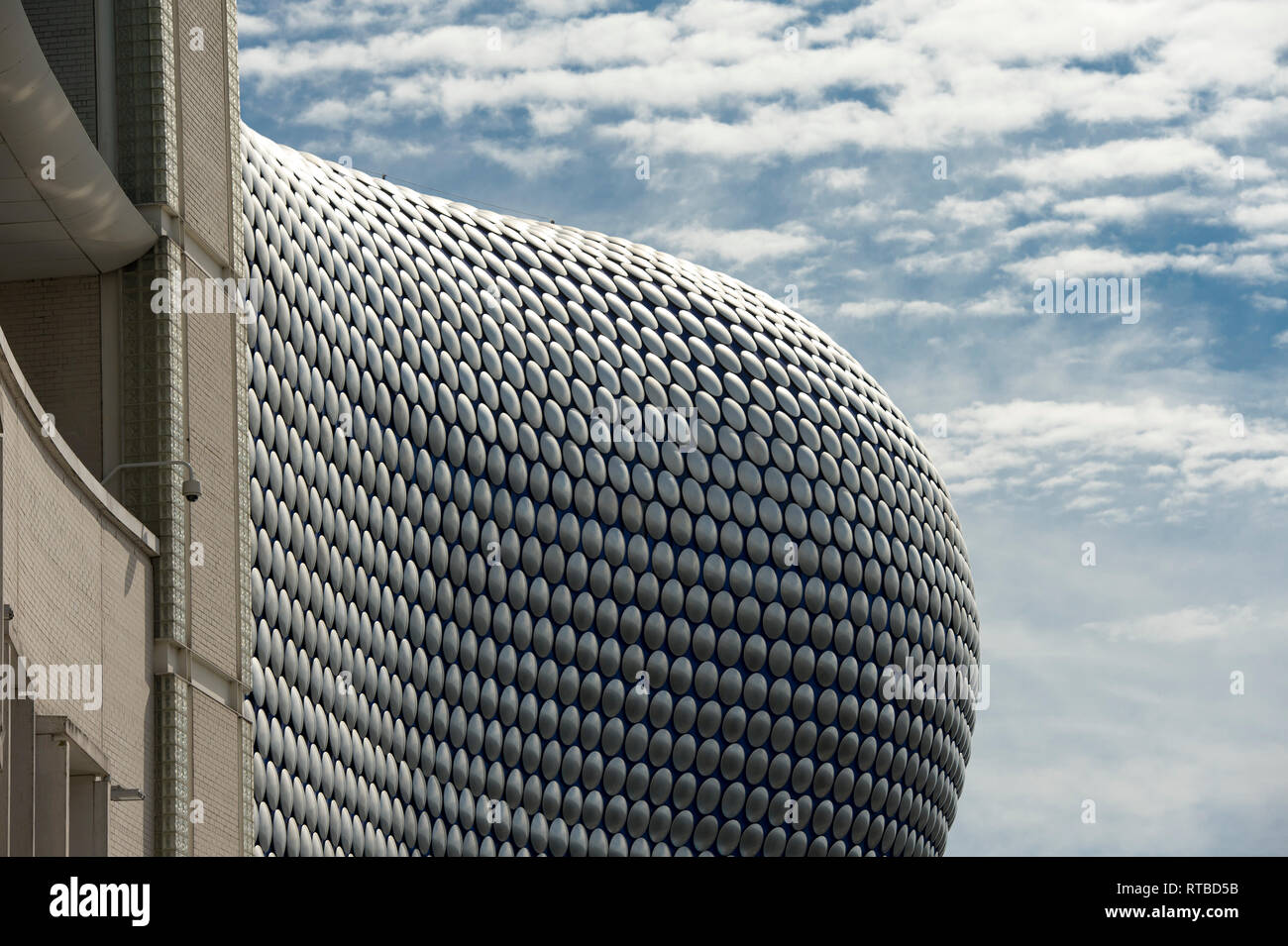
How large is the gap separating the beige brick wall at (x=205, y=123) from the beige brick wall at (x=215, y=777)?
513cm

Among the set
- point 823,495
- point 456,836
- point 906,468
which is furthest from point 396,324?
point 906,468

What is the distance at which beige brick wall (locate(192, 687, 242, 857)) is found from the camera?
22000 mm

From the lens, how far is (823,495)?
226 ft

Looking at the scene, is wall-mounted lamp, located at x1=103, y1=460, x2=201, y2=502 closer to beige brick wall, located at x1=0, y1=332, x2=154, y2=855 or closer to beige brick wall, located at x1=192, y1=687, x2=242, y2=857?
beige brick wall, located at x1=0, y1=332, x2=154, y2=855

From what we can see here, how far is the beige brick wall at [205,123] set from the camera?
22641 mm

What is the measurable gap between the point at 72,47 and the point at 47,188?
9.22 ft

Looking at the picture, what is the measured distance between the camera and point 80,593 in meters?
19.0

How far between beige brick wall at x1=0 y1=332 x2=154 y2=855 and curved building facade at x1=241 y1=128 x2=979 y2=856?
1777 cm

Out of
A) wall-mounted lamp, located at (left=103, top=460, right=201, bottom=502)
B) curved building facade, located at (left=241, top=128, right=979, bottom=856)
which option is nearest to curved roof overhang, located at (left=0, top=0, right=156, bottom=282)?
wall-mounted lamp, located at (left=103, top=460, right=201, bottom=502)

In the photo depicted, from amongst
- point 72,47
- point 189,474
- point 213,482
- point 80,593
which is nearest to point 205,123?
point 72,47

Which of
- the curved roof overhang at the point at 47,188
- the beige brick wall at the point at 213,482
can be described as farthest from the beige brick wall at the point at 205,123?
the curved roof overhang at the point at 47,188

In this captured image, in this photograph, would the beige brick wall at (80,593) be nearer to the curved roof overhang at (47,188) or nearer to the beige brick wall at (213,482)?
the beige brick wall at (213,482)
